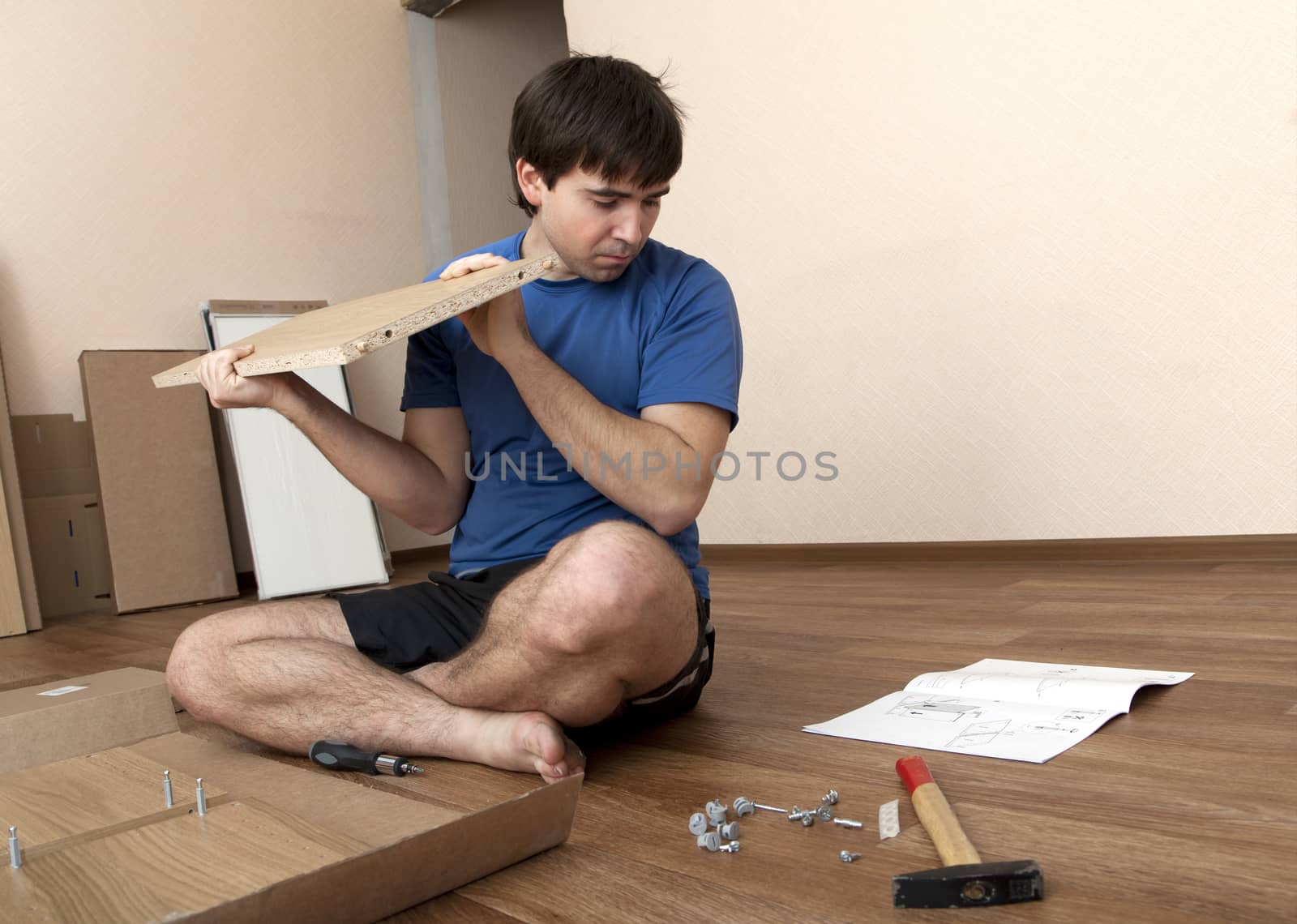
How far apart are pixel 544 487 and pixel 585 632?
342mm

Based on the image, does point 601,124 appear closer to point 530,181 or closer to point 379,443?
point 530,181

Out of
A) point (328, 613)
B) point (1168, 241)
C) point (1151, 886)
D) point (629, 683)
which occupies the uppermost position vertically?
point (1168, 241)

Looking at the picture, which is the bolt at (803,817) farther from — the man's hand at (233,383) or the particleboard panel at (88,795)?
the man's hand at (233,383)

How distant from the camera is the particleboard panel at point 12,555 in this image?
138 inches

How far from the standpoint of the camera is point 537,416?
54.1 inches

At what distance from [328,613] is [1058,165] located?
7.94 ft

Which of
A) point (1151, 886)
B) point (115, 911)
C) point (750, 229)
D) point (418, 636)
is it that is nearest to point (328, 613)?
point (418, 636)

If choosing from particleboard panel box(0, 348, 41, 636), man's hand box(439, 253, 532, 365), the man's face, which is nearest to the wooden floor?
man's hand box(439, 253, 532, 365)

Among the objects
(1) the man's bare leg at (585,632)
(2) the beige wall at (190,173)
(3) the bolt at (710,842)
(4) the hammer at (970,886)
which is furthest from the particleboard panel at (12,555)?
(4) the hammer at (970,886)

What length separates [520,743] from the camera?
4.35 feet

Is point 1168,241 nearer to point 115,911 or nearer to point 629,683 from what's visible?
point 629,683

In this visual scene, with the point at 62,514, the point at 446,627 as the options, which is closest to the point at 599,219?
the point at 446,627

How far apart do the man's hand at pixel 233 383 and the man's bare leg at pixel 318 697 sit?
0.34 metres

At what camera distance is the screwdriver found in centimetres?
139
